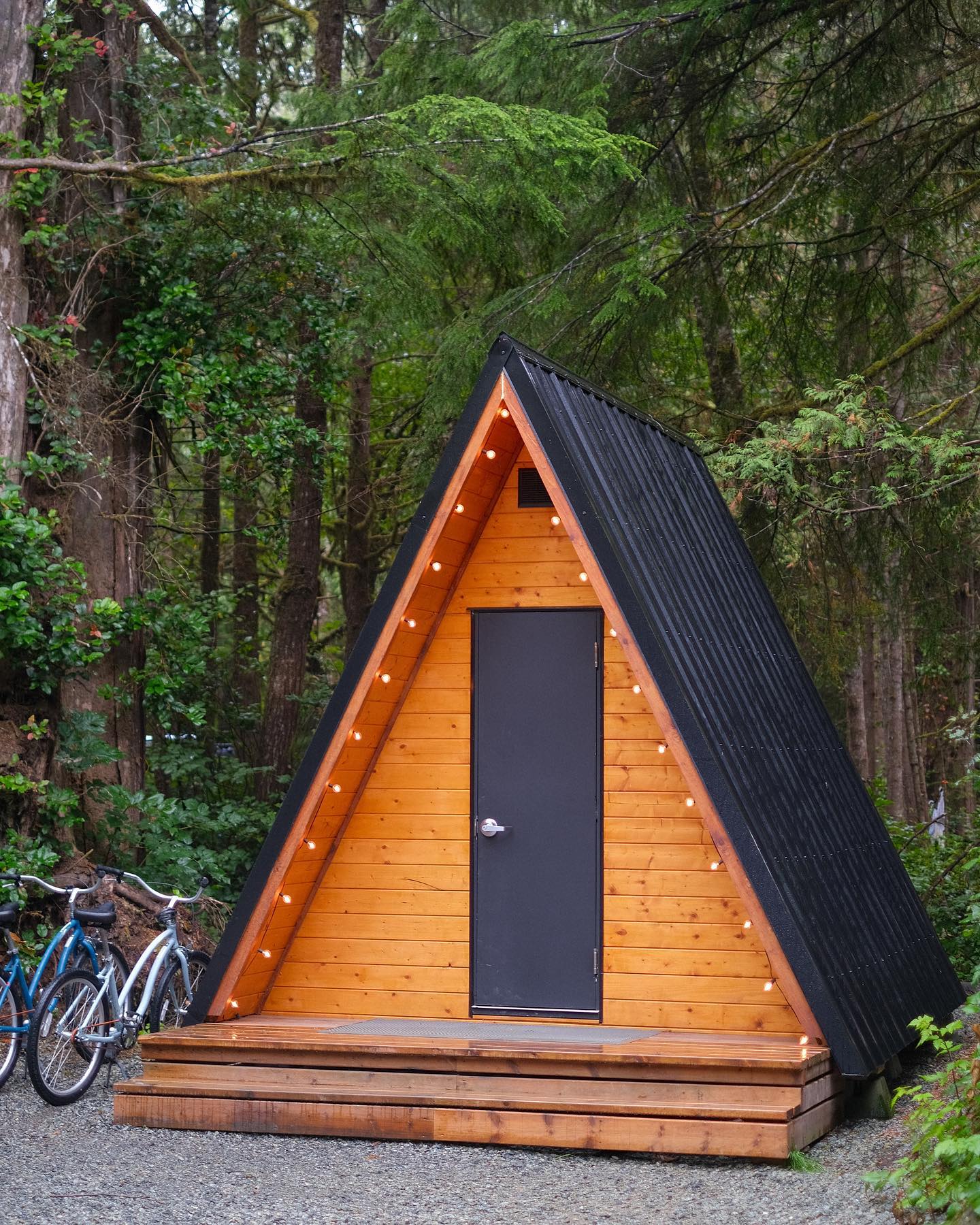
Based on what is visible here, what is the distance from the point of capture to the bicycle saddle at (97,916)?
23.1 feet

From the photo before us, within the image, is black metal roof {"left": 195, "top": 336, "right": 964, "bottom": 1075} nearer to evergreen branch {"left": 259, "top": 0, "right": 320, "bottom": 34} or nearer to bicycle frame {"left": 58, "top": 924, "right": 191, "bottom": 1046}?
bicycle frame {"left": 58, "top": 924, "right": 191, "bottom": 1046}

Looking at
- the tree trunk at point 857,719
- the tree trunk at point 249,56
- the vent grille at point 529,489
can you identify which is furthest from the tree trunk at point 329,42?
the tree trunk at point 857,719

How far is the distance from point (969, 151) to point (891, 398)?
389cm

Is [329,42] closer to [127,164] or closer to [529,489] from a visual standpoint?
[127,164]

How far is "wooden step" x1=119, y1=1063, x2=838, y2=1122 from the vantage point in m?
5.61

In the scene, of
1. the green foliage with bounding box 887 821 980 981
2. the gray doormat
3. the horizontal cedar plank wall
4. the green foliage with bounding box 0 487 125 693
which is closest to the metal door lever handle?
the horizontal cedar plank wall

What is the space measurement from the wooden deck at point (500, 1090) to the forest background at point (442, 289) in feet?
9.51

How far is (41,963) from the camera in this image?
698 centimetres

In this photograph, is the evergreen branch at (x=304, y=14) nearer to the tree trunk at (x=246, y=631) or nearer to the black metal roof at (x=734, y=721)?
the tree trunk at (x=246, y=631)

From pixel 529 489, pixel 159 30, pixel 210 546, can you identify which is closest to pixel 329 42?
pixel 159 30

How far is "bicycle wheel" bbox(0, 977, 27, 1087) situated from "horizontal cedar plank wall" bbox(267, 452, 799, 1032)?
4.24 feet

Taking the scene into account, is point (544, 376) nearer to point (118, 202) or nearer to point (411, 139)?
point (411, 139)

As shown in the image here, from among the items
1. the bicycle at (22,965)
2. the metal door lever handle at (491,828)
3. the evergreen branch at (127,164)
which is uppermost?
the evergreen branch at (127,164)

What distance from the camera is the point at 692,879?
6.83 meters
